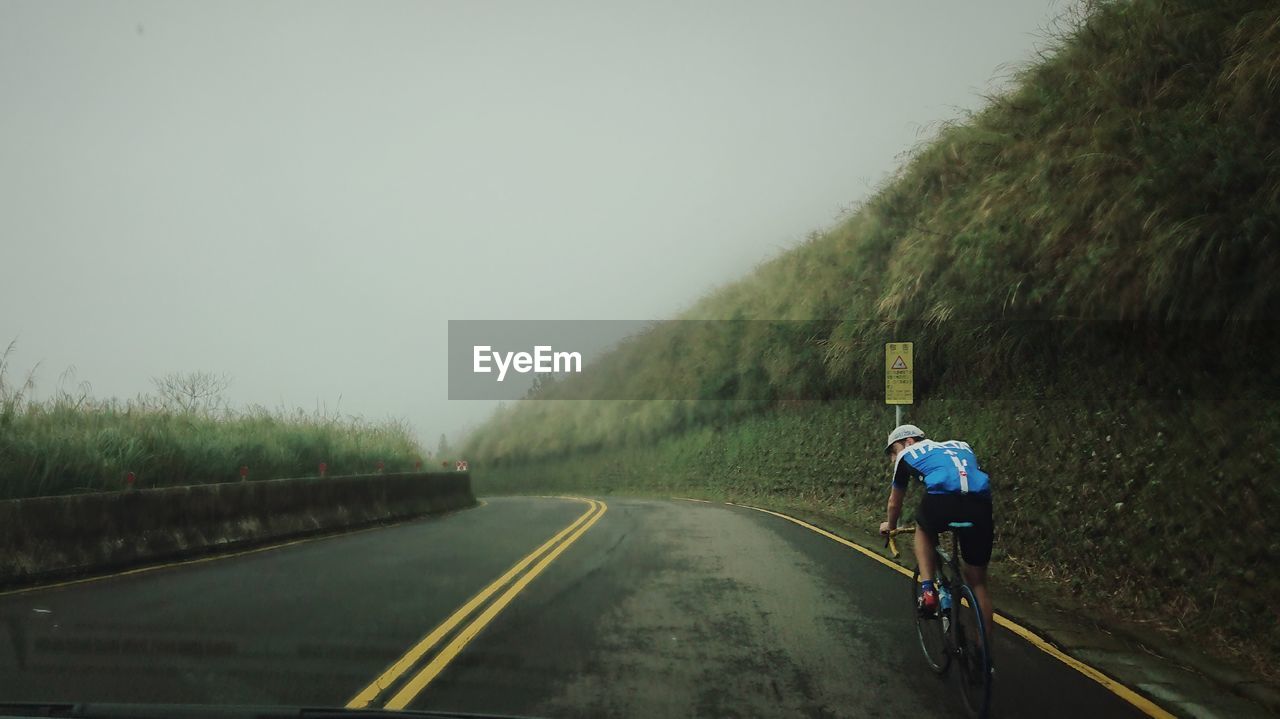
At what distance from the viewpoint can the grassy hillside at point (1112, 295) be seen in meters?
7.21

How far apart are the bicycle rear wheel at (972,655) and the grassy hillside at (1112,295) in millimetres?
2641

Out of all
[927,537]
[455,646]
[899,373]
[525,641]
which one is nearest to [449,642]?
[455,646]

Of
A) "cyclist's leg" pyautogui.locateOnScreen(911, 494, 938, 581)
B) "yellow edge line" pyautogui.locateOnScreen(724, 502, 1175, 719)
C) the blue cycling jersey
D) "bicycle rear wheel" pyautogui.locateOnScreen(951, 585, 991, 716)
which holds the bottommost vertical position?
"yellow edge line" pyautogui.locateOnScreen(724, 502, 1175, 719)

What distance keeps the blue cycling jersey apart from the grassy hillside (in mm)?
2723

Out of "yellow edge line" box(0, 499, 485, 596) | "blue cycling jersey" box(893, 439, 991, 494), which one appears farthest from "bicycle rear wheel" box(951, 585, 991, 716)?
"yellow edge line" box(0, 499, 485, 596)

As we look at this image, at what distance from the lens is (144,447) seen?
12352 millimetres

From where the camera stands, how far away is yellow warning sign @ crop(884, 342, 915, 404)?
554 inches

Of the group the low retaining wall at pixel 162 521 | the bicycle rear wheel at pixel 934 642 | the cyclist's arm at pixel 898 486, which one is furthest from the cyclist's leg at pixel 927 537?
the low retaining wall at pixel 162 521

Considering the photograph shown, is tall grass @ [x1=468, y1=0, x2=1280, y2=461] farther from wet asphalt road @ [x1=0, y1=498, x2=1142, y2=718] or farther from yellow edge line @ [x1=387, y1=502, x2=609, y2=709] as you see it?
yellow edge line @ [x1=387, y1=502, x2=609, y2=709]

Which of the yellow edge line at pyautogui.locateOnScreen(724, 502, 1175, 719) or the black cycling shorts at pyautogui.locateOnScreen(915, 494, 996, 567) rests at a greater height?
the black cycling shorts at pyautogui.locateOnScreen(915, 494, 996, 567)

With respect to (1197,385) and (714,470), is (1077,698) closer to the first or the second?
(1197,385)

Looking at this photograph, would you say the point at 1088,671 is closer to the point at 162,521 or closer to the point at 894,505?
the point at 894,505

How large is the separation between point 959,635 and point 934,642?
2.03ft

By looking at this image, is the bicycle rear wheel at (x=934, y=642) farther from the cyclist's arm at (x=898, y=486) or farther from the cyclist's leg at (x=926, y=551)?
the cyclist's arm at (x=898, y=486)
